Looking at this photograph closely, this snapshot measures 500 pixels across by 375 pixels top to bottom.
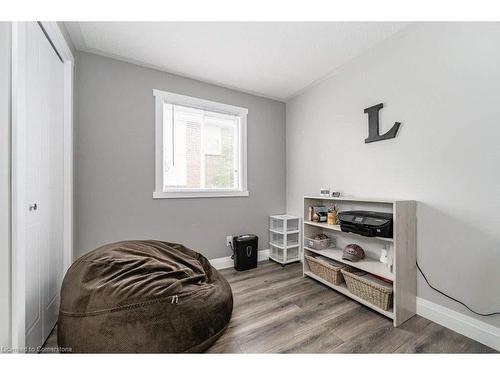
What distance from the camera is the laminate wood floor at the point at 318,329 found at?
1325mm

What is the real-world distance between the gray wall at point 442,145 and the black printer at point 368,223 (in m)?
0.33

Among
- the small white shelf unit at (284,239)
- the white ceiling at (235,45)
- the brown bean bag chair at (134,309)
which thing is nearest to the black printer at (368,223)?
the small white shelf unit at (284,239)

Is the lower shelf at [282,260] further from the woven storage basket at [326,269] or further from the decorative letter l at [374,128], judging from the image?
the decorative letter l at [374,128]

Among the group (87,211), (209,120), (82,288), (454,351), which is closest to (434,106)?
(454,351)

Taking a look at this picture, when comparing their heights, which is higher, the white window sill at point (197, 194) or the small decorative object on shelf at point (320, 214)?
the white window sill at point (197, 194)

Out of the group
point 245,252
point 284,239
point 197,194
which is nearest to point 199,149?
point 197,194

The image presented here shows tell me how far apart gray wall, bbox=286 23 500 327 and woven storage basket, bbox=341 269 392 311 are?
0.35m

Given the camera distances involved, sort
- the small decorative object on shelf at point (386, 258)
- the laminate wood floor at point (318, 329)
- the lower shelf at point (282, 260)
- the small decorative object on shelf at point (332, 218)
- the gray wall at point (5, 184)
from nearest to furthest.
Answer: the gray wall at point (5, 184) → the laminate wood floor at point (318, 329) → the small decorative object on shelf at point (386, 258) → the small decorative object on shelf at point (332, 218) → the lower shelf at point (282, 260)

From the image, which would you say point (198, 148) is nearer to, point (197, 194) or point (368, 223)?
point (197, 194)

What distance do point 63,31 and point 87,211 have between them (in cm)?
154

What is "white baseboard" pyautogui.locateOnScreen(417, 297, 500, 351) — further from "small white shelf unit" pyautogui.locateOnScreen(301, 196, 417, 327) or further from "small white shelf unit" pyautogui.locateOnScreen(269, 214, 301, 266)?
"small white shelf unit" pyautogui.locateOnScreen(269, 214, 301, 266)

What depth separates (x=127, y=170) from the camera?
219 centimetres

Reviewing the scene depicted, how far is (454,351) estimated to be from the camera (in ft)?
4.28

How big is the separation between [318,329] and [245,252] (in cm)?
128
